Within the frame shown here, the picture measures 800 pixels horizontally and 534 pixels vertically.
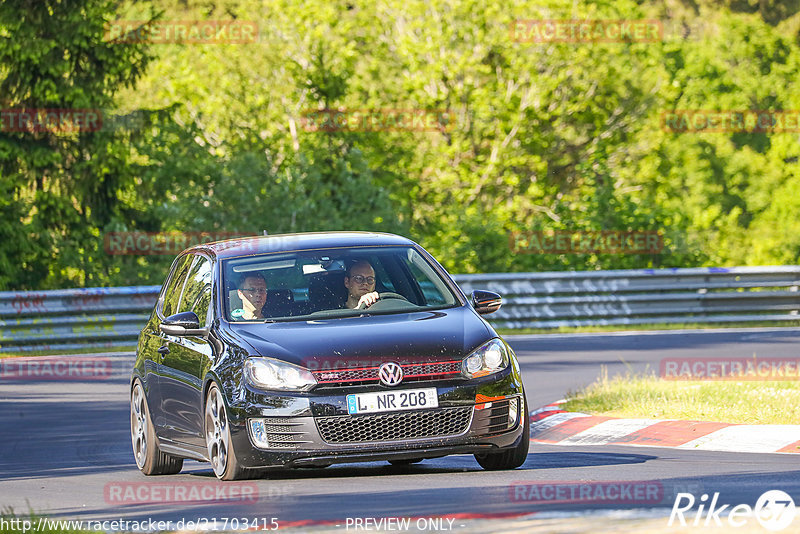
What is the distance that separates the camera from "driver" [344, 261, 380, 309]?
32.5ft

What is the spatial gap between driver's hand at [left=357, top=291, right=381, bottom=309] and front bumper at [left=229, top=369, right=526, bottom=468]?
3.75 ft

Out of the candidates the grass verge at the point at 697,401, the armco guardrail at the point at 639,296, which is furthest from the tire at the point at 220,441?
the armco guardrail at the point at 639,296

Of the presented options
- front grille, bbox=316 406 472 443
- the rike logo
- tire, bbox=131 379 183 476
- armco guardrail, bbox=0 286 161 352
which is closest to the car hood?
front grille, bbox=316 406 472 443

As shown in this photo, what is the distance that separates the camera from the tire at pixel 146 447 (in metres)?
10.5

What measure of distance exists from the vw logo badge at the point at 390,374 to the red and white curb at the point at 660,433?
113 inches

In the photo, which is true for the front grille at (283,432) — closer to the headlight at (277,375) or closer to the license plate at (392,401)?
the headlight at (277,375)

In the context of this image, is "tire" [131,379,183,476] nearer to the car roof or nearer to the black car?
the black car

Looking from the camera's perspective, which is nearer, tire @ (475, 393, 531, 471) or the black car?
the black car

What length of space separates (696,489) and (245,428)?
254 cm

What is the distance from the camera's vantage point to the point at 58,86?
27.7 metres

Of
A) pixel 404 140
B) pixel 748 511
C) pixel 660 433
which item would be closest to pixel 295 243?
pixel 660 433

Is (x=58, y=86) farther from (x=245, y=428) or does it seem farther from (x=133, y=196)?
(x=245, y=428)

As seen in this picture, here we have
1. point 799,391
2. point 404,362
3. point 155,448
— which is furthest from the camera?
point 799,391

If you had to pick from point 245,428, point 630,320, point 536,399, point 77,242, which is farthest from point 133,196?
point 245,428
